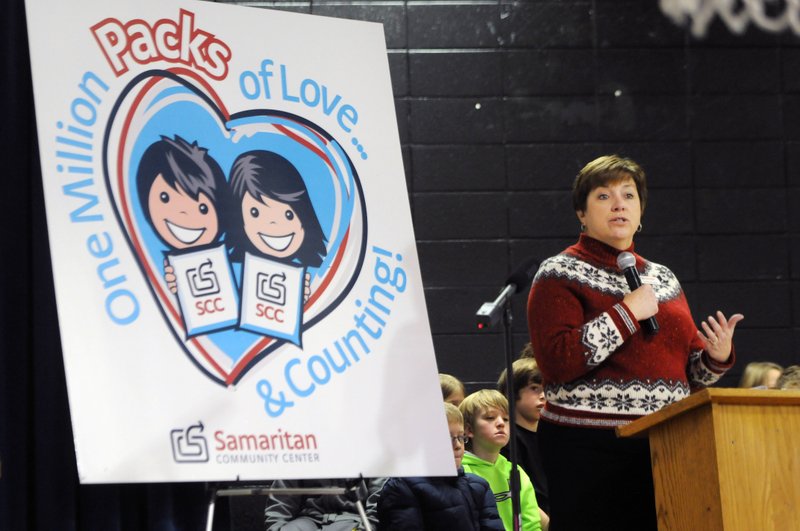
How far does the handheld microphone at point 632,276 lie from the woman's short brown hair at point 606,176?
0.19m

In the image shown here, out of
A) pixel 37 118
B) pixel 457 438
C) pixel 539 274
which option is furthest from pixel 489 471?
pixel 37 118

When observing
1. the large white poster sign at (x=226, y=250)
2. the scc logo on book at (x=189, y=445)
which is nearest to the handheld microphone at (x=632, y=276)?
the large white poster sign at (x=226, y=250)

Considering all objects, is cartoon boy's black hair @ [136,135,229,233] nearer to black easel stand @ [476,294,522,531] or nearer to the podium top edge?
black easel stand @ [476,294,522,531]

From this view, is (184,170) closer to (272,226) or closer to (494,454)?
(272,226)

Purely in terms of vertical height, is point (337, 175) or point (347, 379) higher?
point (337, 175)

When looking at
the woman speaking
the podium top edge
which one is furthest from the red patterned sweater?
the podium top edge

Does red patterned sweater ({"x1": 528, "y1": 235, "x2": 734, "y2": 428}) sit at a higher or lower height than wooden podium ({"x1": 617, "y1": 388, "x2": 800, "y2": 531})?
higher

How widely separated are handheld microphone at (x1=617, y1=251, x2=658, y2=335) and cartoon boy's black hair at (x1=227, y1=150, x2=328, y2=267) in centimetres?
71

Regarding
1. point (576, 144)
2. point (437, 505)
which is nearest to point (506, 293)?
point (437, 505)

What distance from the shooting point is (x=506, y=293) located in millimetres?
2793

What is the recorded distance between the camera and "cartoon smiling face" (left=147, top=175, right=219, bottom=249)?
8.45 ft

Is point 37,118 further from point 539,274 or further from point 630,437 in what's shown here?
point 630,437

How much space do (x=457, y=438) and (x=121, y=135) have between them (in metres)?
1.52

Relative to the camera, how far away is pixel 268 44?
2.85 metres
